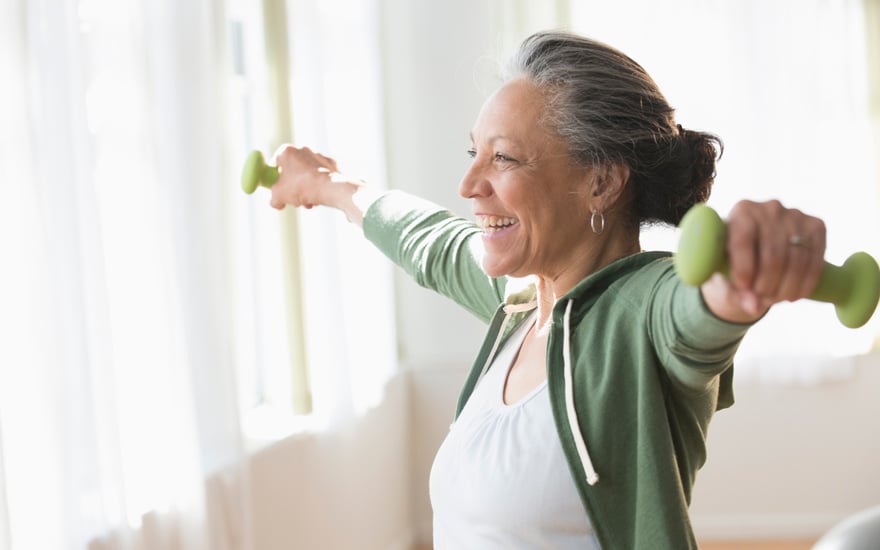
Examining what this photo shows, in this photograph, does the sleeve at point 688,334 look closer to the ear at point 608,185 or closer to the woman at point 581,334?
the woman at point 581,334

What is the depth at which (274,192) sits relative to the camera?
6.50ft

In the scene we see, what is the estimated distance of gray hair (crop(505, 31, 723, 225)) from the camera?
1328mm

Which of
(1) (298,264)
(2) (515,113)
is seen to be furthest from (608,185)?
(1) (298,264)

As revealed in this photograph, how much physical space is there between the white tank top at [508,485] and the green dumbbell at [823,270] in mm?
467

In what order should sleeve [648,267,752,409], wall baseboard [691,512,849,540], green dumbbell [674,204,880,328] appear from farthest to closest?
wall baseboard [691,512,849,540], sleeve [648,267,752,409], green dumbbell [674,204,880,328]

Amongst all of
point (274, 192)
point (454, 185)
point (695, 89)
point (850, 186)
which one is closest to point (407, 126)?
point (454, 185)

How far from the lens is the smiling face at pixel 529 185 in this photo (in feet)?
4.58

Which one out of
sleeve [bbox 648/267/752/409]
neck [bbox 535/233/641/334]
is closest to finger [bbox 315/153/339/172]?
neck [bbox 535/233/641/334]

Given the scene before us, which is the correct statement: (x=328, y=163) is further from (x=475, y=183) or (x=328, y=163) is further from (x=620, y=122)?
(x=620, y=122)

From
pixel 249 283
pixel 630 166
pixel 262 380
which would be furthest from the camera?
pixel 262 380

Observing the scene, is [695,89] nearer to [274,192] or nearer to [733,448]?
[733,448]

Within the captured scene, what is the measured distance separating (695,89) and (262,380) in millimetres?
2435

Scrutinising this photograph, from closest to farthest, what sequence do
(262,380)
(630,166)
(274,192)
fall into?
(630,166) → (274,192) → (262,380)

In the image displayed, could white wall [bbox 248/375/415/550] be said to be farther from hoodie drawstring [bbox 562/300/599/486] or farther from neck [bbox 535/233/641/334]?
hoodie drawstring [bbox 562/300/599/486]
